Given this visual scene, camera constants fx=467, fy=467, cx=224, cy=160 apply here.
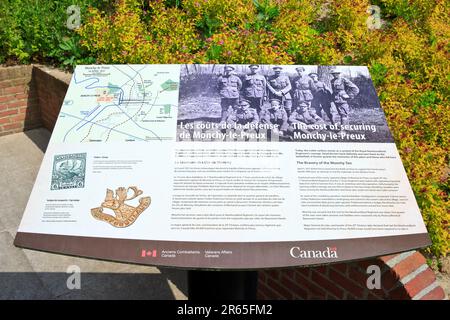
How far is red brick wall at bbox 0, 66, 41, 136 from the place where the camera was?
579cm

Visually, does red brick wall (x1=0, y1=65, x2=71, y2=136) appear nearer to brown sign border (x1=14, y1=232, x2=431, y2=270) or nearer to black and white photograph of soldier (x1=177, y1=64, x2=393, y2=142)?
black and white photograph of soldier (x1=177, y1=64, x2=393, y2=142)

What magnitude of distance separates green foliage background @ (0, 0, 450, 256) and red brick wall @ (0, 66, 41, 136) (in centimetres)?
21

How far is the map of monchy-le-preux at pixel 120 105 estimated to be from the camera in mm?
2824

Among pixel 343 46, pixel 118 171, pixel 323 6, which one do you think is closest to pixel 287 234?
pixel 118 171

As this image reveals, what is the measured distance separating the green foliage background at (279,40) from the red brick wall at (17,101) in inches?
8.4

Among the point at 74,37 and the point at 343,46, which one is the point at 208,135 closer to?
the point at 343,46

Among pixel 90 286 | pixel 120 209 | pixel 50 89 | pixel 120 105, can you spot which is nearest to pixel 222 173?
pixel 120 209

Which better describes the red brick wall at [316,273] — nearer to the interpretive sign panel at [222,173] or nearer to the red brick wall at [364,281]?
the red brick wall at [364,281]

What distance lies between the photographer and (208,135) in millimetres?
2775

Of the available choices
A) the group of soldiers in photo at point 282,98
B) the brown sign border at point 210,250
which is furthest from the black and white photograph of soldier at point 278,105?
the brown sign border at point 210,250

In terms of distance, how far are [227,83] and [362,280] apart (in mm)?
1647

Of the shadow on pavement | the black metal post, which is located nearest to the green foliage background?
the black metal post

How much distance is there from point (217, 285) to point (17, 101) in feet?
14.5
